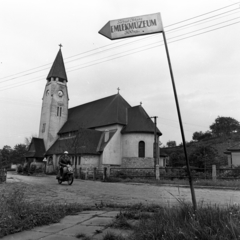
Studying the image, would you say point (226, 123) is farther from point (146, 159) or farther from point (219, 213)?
point (219, 213)

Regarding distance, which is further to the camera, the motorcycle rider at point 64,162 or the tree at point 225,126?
the tree at point 225,126

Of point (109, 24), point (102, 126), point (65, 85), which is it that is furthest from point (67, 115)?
point (109, 24)

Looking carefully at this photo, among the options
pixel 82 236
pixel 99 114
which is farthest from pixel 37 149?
pixel 82 236

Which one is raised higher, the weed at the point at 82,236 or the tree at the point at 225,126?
the tree at the point at 225,126

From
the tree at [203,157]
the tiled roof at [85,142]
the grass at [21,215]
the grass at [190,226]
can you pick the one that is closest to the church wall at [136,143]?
the tiled roof at [85,142]

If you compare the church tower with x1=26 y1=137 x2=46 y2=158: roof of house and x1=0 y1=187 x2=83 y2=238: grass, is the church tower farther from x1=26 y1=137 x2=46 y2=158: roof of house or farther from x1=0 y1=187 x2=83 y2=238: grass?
x1=0 y1=187 x2=83 y2=238: grass

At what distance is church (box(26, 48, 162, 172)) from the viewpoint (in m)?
35.1

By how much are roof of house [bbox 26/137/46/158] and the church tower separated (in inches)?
32.0

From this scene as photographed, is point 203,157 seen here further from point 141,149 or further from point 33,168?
point 33,168

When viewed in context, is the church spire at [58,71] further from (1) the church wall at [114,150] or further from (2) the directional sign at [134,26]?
(2) the directional sign at [134,26]

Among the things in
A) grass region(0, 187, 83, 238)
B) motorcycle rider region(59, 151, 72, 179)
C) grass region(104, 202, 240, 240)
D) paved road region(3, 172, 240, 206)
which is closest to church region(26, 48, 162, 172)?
motorcycle rider region(59, 151, 72, 179)

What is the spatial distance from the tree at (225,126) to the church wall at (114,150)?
4677 cm

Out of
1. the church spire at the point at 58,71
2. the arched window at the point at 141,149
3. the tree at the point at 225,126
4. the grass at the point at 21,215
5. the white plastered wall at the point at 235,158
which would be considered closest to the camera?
the grass at the point at 21,215

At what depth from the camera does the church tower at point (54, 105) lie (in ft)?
146
